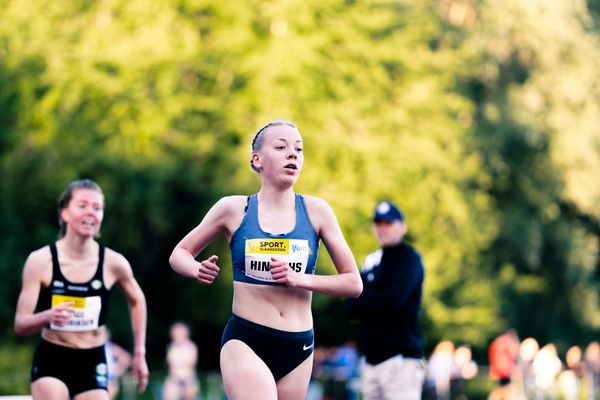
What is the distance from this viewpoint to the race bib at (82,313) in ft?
30.5

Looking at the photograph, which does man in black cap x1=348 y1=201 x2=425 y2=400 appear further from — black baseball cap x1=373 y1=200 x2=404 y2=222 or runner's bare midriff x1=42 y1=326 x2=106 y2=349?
runner's bare midriff x1=42 y1=326 x2=106 y2=349

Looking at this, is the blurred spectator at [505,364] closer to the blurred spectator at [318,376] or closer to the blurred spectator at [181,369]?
the blurred spectator at [318,376]

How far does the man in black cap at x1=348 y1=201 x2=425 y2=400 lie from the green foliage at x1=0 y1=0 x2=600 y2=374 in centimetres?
1852

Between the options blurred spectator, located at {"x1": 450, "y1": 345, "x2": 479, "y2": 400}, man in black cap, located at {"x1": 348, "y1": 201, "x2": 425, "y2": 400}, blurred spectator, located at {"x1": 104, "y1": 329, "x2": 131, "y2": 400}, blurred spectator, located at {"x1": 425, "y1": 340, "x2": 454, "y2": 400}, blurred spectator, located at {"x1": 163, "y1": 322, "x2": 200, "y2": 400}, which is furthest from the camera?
blurred spectator, located at {"x1": 425, "y1": 340, "x2": 454, "y2": 400}

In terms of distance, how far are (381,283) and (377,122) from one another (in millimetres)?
24194

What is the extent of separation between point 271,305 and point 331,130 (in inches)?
1055

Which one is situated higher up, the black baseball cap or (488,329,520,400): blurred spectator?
the black baseball cap

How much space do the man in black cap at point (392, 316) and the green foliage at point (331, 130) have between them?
18.5 metres

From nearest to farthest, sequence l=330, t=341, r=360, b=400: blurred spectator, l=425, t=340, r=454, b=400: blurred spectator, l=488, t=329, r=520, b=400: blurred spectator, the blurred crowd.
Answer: l=488, t=329, r=520, b=400: blurred spectator < l=330, t=341, r=360, b=400: blurred spectator < the blurred crowd < l=425, t=340, r=454, b=400: blurred spectator

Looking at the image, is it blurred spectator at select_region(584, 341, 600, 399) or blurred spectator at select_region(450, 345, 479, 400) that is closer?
blurred spectator at select_region(584, 341, 600, 399)

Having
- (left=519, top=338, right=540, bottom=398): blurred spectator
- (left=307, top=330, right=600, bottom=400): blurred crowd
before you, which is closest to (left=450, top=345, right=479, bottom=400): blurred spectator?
(left=307, top=330, right=600, bottom=400): blurred crowd

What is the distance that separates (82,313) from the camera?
9289mm

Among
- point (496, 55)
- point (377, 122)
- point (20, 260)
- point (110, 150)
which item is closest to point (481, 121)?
point (496, 55)

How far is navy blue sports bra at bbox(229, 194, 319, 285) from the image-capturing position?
7.34 meters
